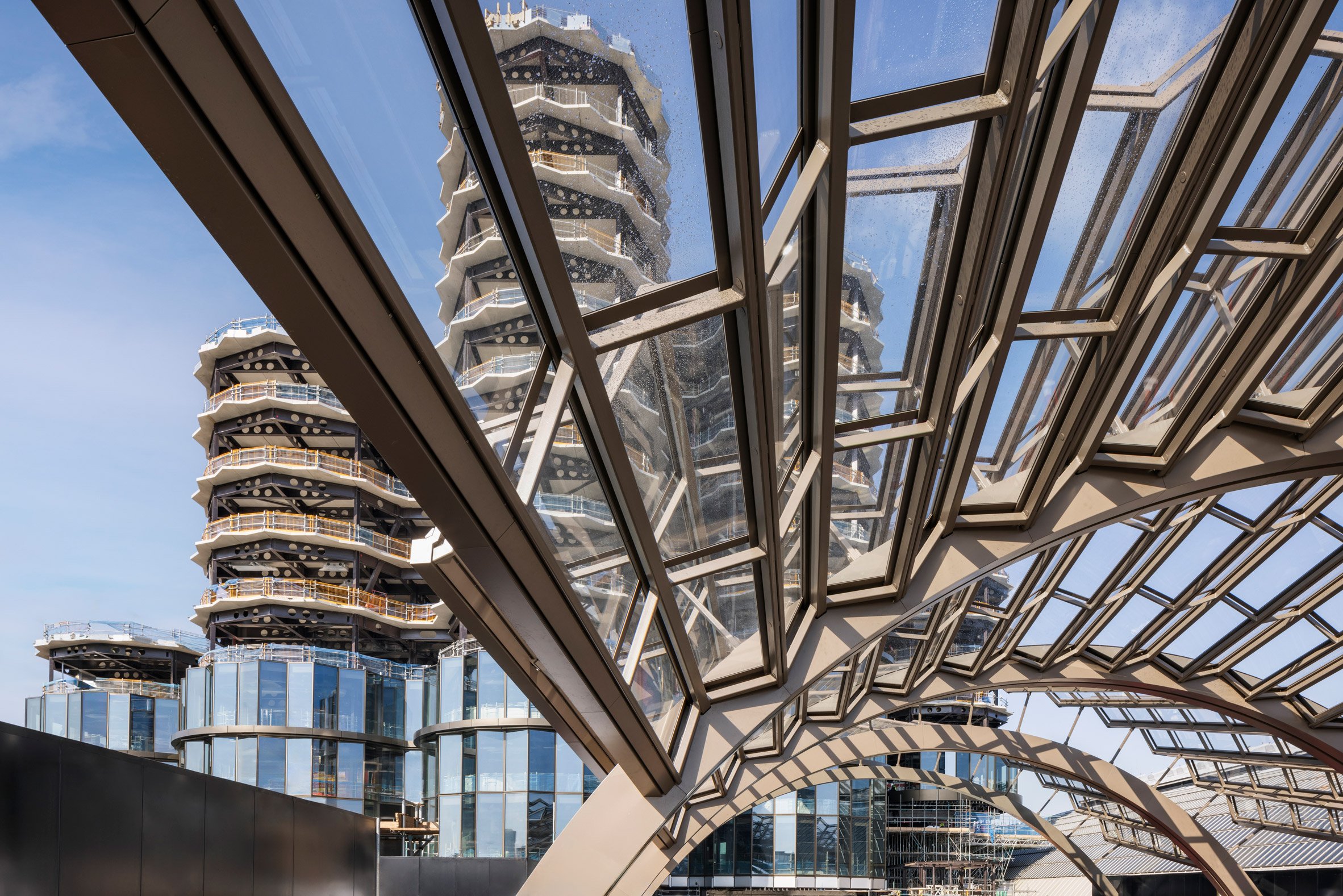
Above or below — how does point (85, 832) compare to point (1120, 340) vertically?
below

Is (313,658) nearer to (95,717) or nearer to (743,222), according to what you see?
(95,717)

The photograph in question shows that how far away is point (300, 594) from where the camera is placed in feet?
186

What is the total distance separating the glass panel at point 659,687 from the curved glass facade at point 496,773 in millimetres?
19573

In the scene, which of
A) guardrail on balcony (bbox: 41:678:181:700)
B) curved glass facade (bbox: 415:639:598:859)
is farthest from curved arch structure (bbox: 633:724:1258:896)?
guardrail on balcony (bbox: 41:678:181:700)

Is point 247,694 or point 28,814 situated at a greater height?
point 28,814

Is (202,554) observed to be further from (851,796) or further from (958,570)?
(958,570)

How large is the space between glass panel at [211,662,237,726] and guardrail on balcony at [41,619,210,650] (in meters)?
26.0

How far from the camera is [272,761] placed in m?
41.6

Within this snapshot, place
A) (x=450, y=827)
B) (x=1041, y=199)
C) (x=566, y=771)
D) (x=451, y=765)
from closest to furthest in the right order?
1. (x=1041, y=199)
2. (x=566, y=771)
3. (x=450, y=827)
4. (x=451, y=765)

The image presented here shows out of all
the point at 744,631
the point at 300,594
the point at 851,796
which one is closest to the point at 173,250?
the point at 300,594

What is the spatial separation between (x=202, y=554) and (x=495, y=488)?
58804 mm

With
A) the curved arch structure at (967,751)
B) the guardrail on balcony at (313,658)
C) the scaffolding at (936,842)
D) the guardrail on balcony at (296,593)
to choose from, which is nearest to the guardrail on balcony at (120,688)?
the guardrail on balcony at (296,593)

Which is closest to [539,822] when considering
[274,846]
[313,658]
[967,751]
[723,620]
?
[967,751]

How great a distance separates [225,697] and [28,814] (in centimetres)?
3777
